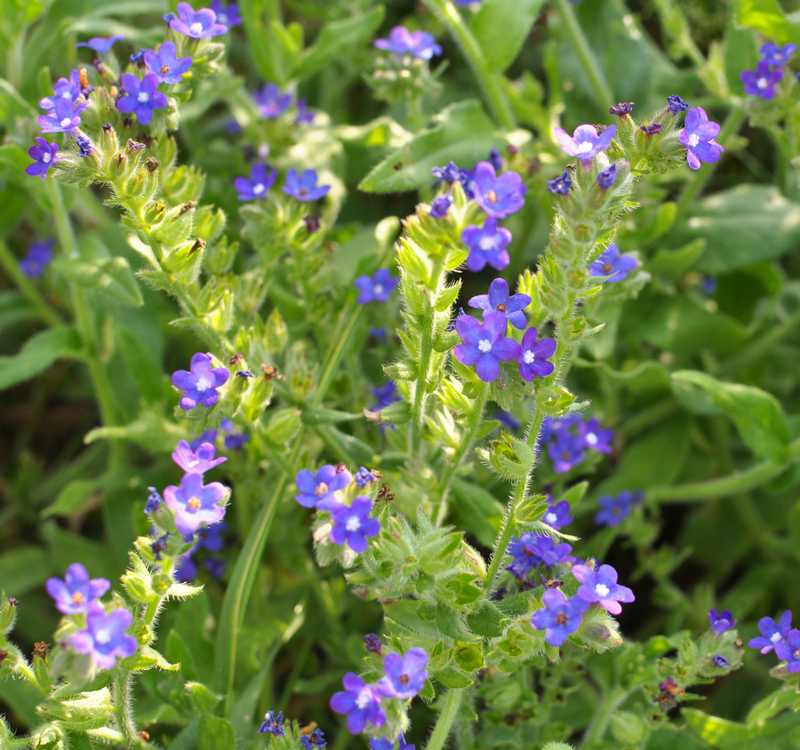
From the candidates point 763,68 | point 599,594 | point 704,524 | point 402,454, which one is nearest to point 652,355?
point 704,524

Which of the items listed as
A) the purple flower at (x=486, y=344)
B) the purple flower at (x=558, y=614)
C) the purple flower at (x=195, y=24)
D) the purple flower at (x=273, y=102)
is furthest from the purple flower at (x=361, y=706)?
the purple flower at (x=273, y=102)

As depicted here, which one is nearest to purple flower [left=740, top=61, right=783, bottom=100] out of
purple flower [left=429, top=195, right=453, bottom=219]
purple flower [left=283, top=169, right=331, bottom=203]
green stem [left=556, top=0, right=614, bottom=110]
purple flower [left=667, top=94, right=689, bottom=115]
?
green stem [left=556, top=0, right=614, bottom=110]

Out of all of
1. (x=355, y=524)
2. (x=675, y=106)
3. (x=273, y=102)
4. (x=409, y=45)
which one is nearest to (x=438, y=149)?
(x=409, y=45)

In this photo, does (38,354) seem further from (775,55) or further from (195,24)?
(775,55)

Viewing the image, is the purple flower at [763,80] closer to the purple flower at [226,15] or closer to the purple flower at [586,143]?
the purple flower at [586,143]

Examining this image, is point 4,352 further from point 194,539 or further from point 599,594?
point 599,594

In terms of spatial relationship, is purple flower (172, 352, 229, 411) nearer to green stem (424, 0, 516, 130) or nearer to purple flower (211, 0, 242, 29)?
purple flower (211, 0, 242, 29)
